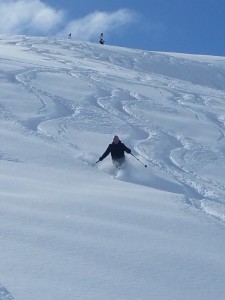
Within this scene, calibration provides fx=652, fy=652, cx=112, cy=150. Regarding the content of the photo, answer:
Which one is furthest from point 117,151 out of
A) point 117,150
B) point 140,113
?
point 140,113

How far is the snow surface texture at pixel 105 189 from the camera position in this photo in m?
6.64

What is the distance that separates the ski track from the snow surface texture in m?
0.05

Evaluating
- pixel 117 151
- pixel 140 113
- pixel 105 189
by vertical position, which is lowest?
pixel 105 189

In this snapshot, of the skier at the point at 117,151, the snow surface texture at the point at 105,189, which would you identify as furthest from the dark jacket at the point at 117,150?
the snow surface texture at the point at 105,189

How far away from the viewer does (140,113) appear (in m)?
20.7

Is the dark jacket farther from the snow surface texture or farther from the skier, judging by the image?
the snow surface texture

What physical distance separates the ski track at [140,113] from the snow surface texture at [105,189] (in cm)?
5

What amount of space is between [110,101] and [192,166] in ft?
25.2

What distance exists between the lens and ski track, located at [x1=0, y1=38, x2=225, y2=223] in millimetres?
13844

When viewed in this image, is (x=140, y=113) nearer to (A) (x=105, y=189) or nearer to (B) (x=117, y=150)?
(B) (x=117, y=150)

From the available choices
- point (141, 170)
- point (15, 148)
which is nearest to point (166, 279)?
point (141, 170)

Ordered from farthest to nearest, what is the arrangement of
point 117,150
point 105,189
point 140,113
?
point 140,113
point 117,150
point 105,189

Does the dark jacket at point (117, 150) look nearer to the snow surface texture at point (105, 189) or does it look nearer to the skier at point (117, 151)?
the skier at point (117, 151)

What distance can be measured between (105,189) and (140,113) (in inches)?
377
